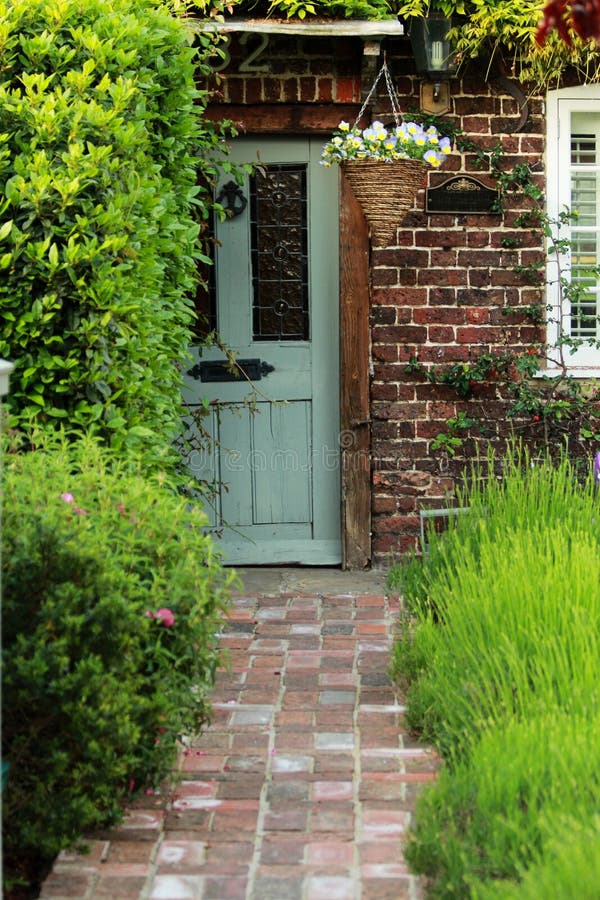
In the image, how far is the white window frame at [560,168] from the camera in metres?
7.11

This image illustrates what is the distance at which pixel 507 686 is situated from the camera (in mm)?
3822

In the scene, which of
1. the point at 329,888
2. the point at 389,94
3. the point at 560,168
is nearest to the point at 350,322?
the point at 389,94

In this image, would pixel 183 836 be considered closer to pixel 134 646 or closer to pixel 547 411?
pixel 134 646

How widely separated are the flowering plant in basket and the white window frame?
0.93 meters

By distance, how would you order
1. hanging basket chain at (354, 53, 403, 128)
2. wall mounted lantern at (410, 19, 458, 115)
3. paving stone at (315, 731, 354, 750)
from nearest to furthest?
paving stone at (315, 731, 354, 750)
wall mounted lantern at (410, 19, 458, 115)
hanging basket chain at (354, 53, 403, 128)

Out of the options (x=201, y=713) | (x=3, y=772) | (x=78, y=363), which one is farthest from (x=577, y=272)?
(x=3, y=772)

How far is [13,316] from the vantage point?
4637mm

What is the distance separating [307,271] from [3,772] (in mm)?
4562

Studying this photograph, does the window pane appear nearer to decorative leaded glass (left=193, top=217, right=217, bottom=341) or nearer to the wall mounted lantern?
the wall mounted lantern

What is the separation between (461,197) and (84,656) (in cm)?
454

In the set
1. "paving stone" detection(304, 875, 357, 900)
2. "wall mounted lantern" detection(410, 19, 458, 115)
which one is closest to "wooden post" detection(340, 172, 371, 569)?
"wall mounted lantern" detection(410, 19, 458, 115)

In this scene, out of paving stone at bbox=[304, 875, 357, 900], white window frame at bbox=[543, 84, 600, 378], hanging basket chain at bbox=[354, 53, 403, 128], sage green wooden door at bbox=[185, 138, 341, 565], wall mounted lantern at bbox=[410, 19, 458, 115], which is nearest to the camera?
paving stone at bbox=[304, 875, 357, 900]

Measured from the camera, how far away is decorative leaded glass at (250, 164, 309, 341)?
7227 millimetres

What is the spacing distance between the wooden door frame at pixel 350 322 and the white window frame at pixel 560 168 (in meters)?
1.08
